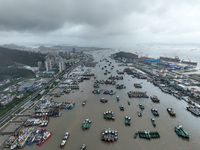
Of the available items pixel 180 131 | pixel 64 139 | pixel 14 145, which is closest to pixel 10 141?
pixel 14 145

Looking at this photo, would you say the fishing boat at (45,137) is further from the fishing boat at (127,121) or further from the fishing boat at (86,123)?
the fishing boat at (127,121)

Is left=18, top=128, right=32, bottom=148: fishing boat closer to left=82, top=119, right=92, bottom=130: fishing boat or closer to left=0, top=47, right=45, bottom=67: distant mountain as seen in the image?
left=82, top=119, right=92, bottom=130: fishing boat

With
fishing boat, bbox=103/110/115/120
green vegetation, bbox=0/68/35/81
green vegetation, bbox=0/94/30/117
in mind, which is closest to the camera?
fishing boat, bbox=103/110/115/120

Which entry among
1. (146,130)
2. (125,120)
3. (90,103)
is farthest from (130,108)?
(90,103)

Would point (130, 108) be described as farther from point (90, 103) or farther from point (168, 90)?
point (168, 90)

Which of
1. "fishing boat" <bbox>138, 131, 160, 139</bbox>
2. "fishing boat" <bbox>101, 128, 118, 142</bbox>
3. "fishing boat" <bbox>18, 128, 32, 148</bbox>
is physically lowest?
"fishing boat" <bbox>18, 128, 32, 148</bbox>

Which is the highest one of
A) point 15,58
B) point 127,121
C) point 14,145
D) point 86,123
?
point 15,58

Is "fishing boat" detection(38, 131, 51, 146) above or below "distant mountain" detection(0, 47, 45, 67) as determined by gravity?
below

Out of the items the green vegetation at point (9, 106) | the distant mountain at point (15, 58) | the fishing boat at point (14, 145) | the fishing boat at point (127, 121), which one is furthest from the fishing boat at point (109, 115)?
the distant mountain at point (15, 58)

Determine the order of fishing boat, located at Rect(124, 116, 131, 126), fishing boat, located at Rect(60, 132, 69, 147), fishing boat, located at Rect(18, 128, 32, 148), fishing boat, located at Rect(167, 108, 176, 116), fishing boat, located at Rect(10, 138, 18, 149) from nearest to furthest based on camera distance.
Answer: fishing boat, located at Rect(10, 138, 18, 149), fishing boat, located at Rect(18, 128, 32, 148), fishing boat, located at Rect(60, 132, 69, 147), fishing boat, located at Rect(124, 116, 131, 126), fishing boat, located at Rect(167, 108, 176, 116)

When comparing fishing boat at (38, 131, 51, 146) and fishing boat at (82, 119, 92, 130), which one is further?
fishing boat at (82, 119, 92, 130)

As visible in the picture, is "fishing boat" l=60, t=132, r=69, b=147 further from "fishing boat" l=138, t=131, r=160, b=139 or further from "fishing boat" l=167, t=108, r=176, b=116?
"fishing boat" l=167, t=108, r=176, b=116

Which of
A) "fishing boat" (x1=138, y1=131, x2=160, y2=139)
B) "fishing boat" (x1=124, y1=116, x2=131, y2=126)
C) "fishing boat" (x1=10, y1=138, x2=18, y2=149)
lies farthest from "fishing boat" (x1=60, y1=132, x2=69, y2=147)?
"fishing boat" (x1=138, y1=131, x2=160, y2=139)

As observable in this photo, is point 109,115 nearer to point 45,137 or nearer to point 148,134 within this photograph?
point 148,134
